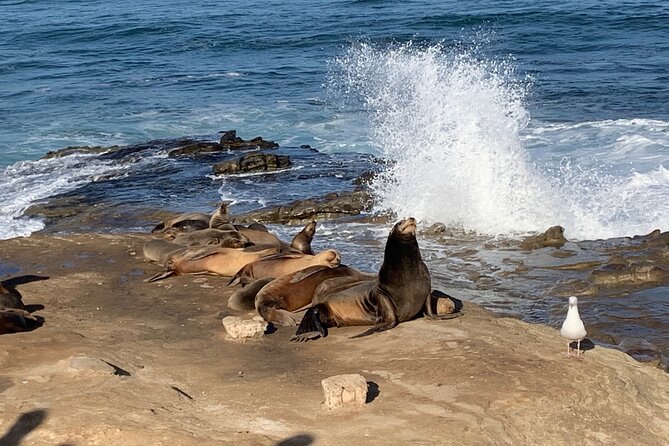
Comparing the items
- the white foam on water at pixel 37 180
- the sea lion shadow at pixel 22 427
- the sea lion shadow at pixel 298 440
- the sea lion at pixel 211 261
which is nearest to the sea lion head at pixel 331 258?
the sea lion at pixel 211 261

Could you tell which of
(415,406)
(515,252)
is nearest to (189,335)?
(415,406)

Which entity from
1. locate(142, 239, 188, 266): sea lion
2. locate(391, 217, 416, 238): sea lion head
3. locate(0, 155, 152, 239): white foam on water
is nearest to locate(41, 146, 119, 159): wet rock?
locate(0, 155, 152, 239): white foam on water

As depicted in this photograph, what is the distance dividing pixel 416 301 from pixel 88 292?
11.0 ft

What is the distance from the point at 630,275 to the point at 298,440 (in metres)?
5.53

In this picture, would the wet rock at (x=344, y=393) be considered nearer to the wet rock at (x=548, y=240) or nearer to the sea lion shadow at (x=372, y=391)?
the sea lion shadow at (x=372, y=391)

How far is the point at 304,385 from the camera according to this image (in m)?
6.34

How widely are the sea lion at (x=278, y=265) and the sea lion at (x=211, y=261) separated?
0.26 m

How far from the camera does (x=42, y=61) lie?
33.4m

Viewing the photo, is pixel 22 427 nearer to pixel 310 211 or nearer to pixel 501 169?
pixel 310 211

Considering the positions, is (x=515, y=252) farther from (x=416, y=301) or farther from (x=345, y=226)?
(x=416, y=301)

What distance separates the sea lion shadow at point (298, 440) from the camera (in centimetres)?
529

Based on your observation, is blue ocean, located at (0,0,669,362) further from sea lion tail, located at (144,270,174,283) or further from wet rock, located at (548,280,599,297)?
sea lion tail, located at (144,270,174,283)

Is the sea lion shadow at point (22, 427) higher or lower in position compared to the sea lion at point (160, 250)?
higher

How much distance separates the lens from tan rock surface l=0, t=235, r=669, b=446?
5469 mm
